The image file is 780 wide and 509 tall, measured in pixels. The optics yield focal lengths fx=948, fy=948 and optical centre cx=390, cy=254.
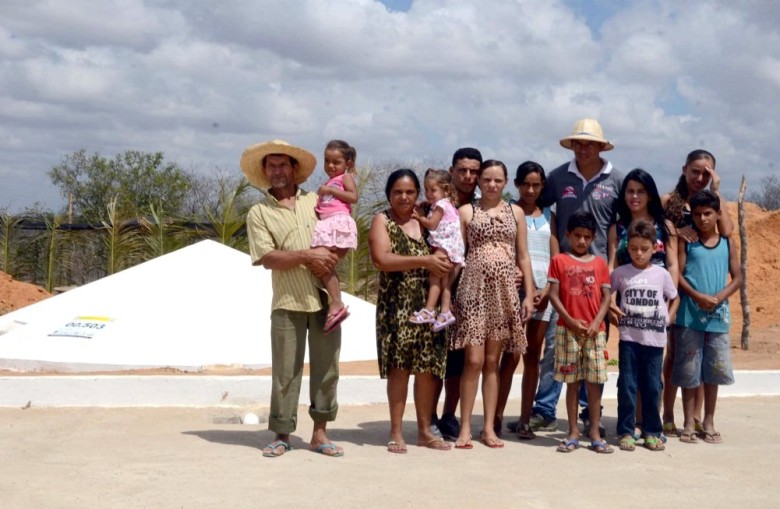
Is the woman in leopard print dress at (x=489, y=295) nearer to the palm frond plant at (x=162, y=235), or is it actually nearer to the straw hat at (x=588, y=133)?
the straw hat at (x=588, y=133)

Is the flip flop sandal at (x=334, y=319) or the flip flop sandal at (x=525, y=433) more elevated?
the flip flop sandal at (x=334, y=319)

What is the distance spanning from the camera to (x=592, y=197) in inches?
236

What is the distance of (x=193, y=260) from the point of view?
9766mm

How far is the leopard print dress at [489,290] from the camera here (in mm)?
5535

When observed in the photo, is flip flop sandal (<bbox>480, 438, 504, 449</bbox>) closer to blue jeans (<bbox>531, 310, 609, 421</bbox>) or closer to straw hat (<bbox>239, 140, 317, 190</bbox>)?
blue jeans (<bbox>531, 310, 609, 421</bbox>)

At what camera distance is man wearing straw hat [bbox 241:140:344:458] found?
17.5ft

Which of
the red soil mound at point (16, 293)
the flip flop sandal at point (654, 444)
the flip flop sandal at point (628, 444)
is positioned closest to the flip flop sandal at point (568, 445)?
the flip flop sandal at point (628, 444)

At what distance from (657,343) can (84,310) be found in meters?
5.68

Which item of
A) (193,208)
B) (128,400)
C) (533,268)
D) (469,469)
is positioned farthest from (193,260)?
(193,208)

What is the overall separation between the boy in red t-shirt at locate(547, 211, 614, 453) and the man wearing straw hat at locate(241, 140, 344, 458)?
1.34 metres

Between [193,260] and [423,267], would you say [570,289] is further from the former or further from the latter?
[193,260]

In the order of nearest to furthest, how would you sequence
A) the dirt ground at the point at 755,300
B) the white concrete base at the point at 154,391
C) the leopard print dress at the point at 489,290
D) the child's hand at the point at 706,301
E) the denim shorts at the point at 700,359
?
the leopard print dress at the point at 489,290
the child's hand at the point at 706,301
the denim shorts at the point at 700,359
the white concrete base at the point at 154,391
the dirt ground at the point at 755,300

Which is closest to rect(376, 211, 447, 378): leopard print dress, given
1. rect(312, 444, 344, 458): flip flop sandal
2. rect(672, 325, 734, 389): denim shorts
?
rect(312, 444, 344, 458): flip flop sandal

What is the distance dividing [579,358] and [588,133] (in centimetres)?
143
